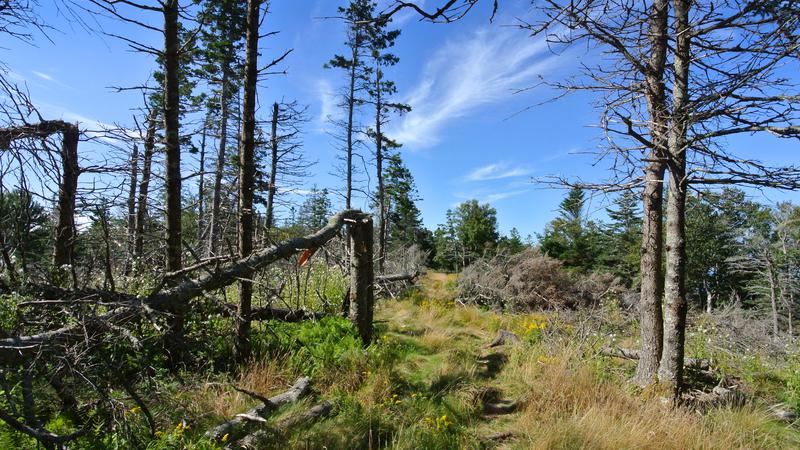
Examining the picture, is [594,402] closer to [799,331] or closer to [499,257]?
[499,257]

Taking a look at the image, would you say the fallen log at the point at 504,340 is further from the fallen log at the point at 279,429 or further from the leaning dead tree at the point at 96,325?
the fallen log at the point at 279,429

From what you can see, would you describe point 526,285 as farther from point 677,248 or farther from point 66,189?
point 66,189

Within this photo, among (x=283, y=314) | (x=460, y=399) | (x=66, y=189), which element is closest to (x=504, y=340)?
(x=460, y=399)

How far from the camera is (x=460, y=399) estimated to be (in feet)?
15.2

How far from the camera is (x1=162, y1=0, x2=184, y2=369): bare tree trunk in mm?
4266

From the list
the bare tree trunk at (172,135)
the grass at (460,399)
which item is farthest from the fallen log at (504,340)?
the bare tree trunk at (172,135)

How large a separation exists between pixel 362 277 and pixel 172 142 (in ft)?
11.7

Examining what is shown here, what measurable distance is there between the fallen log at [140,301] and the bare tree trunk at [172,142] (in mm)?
1100

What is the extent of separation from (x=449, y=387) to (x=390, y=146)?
16127 millimetres

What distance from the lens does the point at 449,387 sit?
5.01m

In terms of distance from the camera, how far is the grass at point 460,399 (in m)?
3.57

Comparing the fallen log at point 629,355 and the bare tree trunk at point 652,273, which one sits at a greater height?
the bare tree trunk at point 652,273

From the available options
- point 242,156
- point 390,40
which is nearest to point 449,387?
point 242,156

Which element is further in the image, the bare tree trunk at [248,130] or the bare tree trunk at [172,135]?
the bare tree trunk at [248,130]
